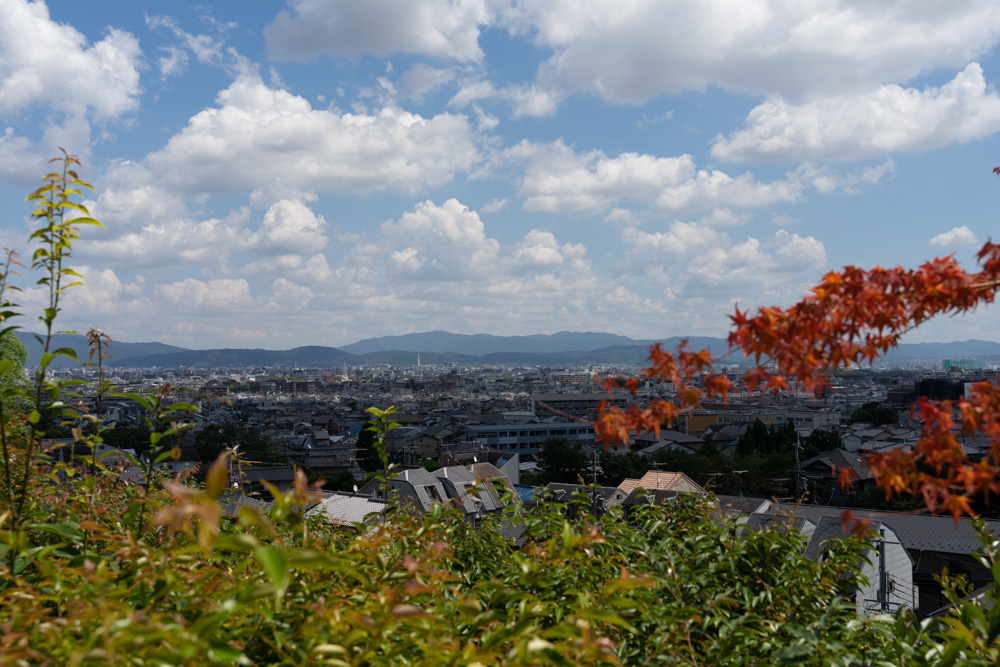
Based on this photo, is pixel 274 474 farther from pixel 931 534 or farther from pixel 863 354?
pixel 863 354

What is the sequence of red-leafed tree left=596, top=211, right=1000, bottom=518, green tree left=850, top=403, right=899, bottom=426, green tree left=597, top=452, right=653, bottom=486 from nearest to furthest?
red-leafed tree left=596, top=211, right=1000, bottom=518
green tree left=597, top=452, right=653, bottom=486
green tree left=850, top=403, right=899, bottom=426

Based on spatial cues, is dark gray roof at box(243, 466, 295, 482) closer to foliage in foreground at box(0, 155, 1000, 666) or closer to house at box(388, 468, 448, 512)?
house at box(388, 468, 448, 512)

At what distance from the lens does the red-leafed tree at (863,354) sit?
1.42m

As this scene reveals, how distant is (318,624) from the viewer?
108 cm

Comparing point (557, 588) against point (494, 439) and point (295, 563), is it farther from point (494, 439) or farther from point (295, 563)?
point (494, 439)

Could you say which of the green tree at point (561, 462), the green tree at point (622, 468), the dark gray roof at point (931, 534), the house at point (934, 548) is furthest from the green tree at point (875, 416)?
the house at point (934, 548)

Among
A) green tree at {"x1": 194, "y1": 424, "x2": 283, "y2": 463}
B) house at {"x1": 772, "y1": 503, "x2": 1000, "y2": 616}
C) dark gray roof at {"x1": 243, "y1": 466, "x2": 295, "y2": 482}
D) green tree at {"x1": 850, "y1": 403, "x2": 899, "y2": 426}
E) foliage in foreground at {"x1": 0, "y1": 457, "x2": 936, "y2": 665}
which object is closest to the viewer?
foliage in foreground at {"x1": 0, "y1": 457, "x2": 936, "y2": 665}

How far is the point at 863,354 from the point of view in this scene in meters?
1.73

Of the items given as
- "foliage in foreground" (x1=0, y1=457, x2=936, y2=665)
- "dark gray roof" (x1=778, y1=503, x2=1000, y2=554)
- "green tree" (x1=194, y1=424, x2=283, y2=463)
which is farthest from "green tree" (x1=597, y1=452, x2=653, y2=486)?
"foliage in foreground" (x1=0, y1=457, x2=936, y2=665)

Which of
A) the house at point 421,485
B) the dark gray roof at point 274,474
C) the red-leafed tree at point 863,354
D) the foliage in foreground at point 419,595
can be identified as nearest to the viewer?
the foliage in foreground at point 419,595

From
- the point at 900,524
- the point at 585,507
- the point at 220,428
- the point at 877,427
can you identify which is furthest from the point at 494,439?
the point at 585,507

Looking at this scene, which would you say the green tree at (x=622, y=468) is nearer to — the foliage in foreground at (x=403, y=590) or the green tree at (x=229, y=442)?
the green tree at (x=229, y=442)

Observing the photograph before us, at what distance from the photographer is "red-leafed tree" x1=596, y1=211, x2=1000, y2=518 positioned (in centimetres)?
142

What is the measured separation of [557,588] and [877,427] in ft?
146
